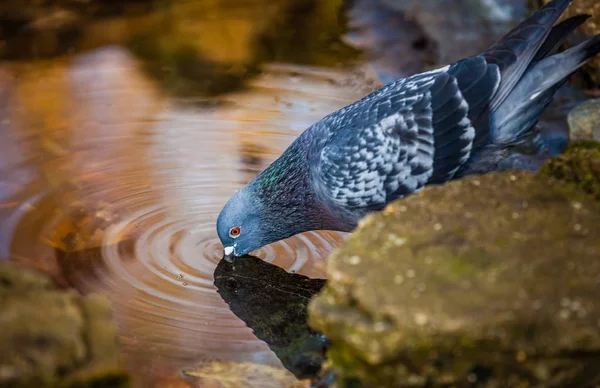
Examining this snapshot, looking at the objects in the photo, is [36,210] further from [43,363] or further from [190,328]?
[43,363]

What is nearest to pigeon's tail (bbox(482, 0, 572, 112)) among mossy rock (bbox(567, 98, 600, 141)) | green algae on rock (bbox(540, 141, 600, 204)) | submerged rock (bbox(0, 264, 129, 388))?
green algae on rock (bbox(540, 141, 600, 204))

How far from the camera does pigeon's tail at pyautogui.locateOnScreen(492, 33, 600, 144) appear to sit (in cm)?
463

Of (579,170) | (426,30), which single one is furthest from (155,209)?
(426,30)

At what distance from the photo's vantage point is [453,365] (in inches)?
112

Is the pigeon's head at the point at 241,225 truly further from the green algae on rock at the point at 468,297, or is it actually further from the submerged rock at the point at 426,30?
the submerged rock at the point at 426,30

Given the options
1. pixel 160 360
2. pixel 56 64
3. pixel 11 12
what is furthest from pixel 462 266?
pixel 11 12

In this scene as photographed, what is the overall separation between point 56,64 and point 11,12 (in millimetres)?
1851

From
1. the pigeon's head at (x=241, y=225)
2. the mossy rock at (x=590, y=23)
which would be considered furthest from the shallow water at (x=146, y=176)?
the mossy rock at (x=590, y=23)

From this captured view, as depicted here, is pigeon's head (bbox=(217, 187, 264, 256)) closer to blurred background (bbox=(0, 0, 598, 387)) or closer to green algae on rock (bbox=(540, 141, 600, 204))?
blurred background (bbox=(0, 0, 598, 387))

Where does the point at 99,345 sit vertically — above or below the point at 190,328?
above

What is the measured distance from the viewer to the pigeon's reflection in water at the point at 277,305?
4.13 metres

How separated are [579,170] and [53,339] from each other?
2.64m

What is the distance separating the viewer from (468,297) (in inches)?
114

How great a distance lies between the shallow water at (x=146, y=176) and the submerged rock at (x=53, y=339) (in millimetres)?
890
